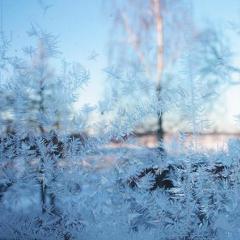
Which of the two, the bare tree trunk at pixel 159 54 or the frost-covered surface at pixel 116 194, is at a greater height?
the bare tree trunk at pixel 159 54

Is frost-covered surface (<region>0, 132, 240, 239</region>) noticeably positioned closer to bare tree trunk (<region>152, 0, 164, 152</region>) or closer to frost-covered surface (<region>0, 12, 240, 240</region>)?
frost-covered surface (<region>0, 12, 240, 240</region>)

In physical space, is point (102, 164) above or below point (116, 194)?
above

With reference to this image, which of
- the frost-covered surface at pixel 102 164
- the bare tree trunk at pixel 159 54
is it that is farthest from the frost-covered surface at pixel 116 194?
the bare tree trunk at pixel 159 54

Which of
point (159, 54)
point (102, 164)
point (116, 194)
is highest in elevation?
point (159, 54)

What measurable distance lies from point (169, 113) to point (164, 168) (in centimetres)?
33

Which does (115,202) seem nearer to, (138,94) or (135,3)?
(138,94)

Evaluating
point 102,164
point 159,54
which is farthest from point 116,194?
point 159,54

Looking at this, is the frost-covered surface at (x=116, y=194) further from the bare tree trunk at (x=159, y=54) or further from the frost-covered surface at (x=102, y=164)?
the bare tree trunk at (x=159, y=54)

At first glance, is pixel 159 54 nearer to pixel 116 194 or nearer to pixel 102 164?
pixel 102 164

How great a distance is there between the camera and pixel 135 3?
2477 mm

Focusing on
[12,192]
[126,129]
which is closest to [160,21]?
[126,129]

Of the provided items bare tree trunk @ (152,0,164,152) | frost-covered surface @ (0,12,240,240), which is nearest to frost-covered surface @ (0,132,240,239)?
frost-covered surface @ (0,12,240,240)

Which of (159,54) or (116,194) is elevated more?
(159,54)

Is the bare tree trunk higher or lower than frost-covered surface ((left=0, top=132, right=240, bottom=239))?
higher
